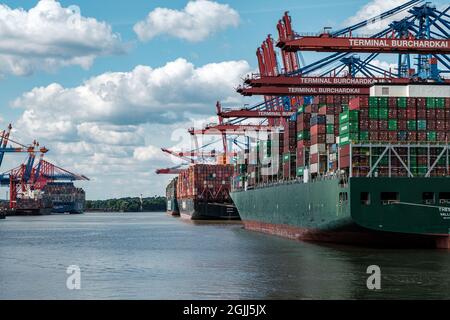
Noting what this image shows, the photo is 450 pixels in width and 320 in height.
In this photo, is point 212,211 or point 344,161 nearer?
point 344,161

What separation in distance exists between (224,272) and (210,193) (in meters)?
94.3

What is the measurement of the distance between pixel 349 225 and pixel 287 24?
37797mm

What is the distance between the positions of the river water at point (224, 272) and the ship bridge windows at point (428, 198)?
318cm

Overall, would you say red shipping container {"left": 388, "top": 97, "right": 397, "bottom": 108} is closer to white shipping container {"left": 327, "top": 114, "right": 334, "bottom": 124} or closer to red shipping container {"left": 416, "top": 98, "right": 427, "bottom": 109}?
red shipping container {"left": 416, "top": 98, "right": 427, "bottom": 109}

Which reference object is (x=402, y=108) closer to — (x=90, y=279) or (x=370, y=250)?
(x=370, y=250)

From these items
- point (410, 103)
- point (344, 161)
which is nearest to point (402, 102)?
point (410, 103)

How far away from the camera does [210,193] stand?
433 feet

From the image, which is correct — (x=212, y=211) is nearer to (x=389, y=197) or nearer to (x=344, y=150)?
(x=344, y=150)

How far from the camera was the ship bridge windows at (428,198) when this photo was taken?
1861 inches

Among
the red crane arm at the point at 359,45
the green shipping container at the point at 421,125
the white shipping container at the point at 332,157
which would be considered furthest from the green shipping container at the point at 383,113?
the red crane arm at the point at 359,45

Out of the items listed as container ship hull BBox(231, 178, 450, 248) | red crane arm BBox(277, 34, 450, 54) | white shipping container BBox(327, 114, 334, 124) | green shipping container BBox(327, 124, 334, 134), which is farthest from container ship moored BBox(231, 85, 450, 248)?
red crane arm BBox(277, 34, 450, 54)

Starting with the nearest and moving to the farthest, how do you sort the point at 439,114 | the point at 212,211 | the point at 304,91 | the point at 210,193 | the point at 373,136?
the point at 373,136
the point at 439,114
the point at 304,91
the point at 212,211
the point at 210,193

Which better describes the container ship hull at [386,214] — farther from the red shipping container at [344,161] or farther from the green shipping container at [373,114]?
the green shipping container at [373,114]
